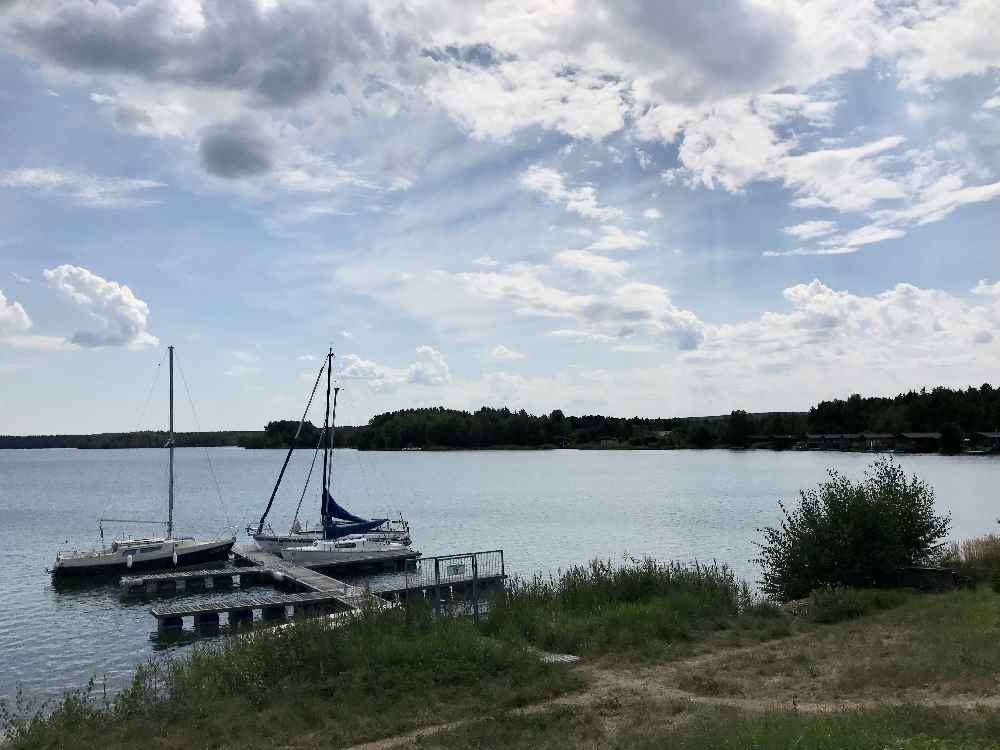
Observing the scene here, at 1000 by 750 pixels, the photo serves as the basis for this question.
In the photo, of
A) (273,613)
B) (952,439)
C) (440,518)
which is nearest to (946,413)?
(952,439)

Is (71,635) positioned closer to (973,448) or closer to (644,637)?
(644,637)

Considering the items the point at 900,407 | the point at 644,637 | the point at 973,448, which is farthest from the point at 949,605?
the point at 900,407

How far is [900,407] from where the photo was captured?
196875 millimetres

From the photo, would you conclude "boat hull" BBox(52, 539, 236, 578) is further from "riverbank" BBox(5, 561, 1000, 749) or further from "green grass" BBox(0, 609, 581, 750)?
"green grass" BBox(0, 609, 581, 750)

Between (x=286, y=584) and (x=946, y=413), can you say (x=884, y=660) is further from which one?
(x=946, y=413)

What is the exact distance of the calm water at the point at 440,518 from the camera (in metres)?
30.1

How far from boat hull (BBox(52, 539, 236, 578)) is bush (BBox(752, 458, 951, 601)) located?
3206 centimetres

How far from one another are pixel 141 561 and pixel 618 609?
111ft

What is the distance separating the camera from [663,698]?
527 inches

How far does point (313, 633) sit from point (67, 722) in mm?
4413

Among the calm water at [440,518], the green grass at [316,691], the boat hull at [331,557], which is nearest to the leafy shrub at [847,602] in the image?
the green grass at [316,691]

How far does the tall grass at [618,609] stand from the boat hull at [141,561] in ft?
95.1

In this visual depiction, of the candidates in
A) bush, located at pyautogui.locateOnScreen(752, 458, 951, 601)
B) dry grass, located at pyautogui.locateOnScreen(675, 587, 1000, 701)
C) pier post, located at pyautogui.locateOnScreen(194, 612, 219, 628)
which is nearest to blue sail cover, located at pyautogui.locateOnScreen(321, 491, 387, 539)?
pier post, located at pyautogui.locateOnScreen(194, 612, 219, 628)

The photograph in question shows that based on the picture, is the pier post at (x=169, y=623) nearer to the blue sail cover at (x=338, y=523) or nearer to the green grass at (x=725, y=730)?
the blue sail cover at (x=338, y=523)
